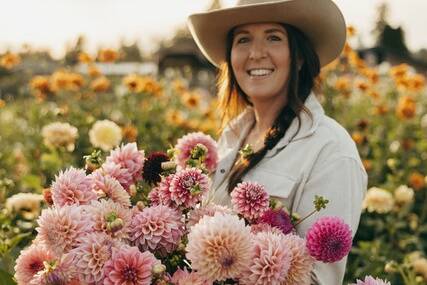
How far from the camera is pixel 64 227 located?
126 centimetres

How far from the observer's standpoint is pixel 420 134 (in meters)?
5.04

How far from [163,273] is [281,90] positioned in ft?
3.64

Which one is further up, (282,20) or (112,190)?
(282,20)

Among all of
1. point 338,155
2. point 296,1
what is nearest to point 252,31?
point 296,1

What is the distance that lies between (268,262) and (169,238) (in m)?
0.21

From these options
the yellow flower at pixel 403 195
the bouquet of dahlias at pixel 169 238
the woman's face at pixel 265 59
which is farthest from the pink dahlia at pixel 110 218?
the yellow flower at pixel 403 195

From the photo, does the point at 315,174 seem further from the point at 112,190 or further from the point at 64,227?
the point at 64,227

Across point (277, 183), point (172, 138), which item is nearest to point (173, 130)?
point (172, 138)

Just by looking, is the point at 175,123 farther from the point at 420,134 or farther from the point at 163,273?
the point at 163,273

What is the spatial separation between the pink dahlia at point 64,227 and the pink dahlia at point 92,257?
2 cm

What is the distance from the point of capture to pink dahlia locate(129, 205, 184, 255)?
1.31m

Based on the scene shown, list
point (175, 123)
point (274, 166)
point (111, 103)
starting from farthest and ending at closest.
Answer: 1. point (111, 103)
2. point (175, 123)
3. point (274, 166)

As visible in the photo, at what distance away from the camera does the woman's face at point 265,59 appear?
84.2 inches

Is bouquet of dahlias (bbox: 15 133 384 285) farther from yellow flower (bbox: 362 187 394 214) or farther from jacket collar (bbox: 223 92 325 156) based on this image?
yellow flower (bbox: 362 187 394 214)
